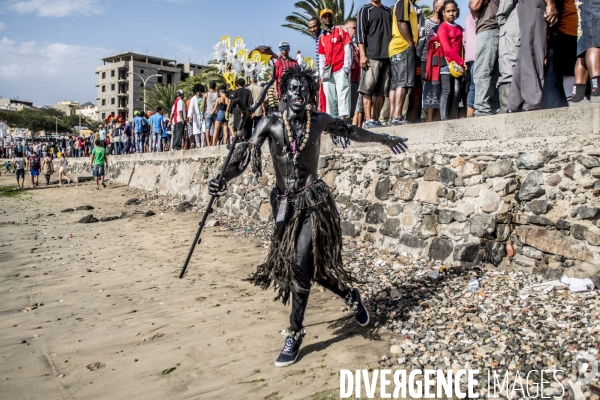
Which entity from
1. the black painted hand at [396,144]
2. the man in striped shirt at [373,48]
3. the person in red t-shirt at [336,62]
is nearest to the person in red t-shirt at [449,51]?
the man in striped shirt at [373,48]

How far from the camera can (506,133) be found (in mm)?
4965

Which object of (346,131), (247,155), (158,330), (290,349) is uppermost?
(346,131)

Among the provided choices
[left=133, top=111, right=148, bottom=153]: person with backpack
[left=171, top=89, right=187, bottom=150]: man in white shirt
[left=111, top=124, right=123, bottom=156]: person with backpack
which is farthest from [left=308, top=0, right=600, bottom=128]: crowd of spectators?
[left=111, top=124, right=123, bottom=156]: person with backpack

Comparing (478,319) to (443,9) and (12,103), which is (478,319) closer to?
(443,9)

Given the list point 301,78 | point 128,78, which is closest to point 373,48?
point 301,78

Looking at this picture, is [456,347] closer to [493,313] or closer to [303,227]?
[493,313]

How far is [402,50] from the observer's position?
257 inches

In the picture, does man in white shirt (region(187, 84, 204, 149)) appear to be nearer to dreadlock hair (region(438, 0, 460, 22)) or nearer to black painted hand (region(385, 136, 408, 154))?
dreadlock hair (region(438, 0, 460, 22))

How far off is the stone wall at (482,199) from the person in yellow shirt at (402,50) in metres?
0.68

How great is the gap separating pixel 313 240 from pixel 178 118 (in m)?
11.5

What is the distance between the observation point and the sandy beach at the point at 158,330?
3270 millimetres

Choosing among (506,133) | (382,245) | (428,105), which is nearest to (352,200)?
(382,245)

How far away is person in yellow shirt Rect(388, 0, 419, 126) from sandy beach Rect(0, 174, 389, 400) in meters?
3.25

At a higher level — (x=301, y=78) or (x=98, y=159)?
(x=301, y=78)
